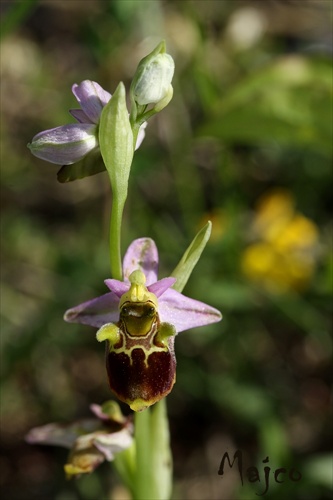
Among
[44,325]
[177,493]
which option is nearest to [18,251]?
[44,325]

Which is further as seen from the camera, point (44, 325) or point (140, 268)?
point (44, 325)

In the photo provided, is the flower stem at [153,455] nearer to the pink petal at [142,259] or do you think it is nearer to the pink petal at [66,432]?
the pink petal at [66,432]

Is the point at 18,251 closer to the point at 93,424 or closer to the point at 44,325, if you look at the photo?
the point at 44,325

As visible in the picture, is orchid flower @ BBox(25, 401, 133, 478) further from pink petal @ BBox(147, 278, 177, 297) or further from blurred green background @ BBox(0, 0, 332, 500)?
blurred green background @ BBox(0, 0, 332, 500)

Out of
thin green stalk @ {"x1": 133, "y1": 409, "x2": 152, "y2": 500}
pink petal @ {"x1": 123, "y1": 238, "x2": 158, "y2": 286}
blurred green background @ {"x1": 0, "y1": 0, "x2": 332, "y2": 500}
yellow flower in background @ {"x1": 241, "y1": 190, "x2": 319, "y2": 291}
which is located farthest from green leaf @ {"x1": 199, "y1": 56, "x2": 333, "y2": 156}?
thin green stalk @ {"x1": 133, "y1": 409, "x2": 152, "y2": 500}

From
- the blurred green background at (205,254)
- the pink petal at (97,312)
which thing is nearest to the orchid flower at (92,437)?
the pink petal at (97,312)

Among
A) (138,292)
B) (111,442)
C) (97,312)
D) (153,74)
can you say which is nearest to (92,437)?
(111,442)
